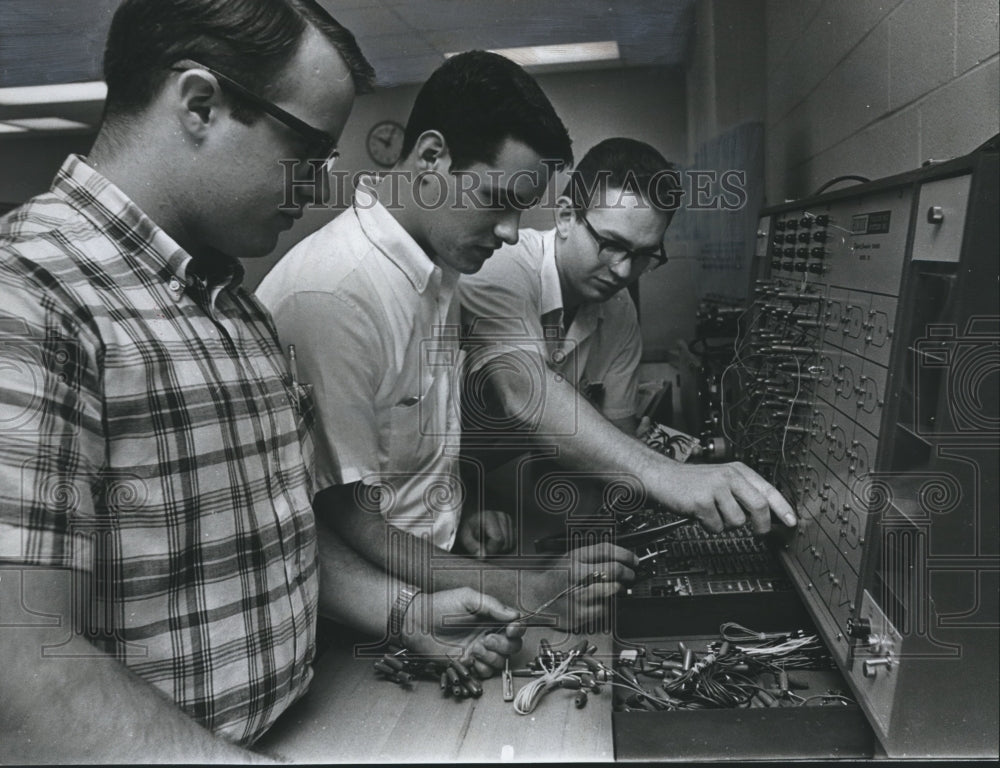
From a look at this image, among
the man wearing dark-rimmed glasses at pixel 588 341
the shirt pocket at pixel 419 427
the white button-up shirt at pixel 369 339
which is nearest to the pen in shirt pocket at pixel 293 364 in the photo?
the white button-up shirt at pixel 369 339

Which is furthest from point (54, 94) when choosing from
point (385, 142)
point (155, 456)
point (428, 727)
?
point (428, 727)

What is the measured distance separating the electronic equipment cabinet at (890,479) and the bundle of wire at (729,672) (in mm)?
32

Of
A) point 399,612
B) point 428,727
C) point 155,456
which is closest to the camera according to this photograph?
point 155,456

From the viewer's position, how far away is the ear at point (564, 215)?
117cm

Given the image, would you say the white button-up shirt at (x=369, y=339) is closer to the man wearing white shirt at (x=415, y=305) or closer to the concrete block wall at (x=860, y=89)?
the man wearing white shirt at (x=415, y=305)

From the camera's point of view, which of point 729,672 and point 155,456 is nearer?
point 155,456

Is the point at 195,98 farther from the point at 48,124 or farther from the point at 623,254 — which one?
the point at 623,254

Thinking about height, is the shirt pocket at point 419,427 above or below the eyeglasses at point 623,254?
below

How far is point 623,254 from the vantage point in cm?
118

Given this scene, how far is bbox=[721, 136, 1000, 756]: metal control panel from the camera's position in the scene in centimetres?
93

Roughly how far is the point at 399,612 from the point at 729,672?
482 millimetres

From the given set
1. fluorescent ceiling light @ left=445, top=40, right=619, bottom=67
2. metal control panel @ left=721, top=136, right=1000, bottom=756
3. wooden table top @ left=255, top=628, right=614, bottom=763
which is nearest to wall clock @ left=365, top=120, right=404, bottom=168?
fluorescent ceiling light @ left=445, top=40, right=619, bottom=67

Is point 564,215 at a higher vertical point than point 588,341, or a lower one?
higher

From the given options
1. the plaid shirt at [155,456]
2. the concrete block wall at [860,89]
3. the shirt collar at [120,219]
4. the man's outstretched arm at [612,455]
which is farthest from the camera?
the man's outstretched arm at [612,455]
